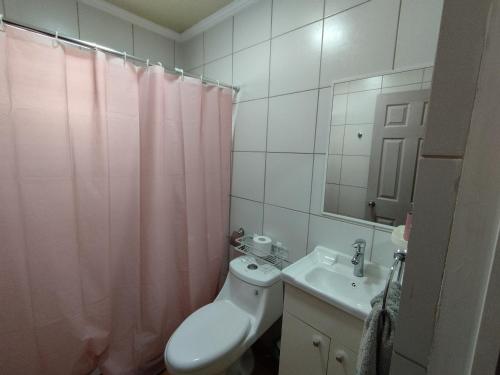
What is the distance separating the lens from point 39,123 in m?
1.04

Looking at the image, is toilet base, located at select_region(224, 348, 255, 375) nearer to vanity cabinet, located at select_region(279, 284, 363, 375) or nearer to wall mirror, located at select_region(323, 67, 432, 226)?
vanity cabinet, located at select_region(279, 284, 363, 375)

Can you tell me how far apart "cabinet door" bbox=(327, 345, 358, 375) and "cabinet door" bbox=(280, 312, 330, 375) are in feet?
0.07

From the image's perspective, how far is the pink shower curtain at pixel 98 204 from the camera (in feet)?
3.37

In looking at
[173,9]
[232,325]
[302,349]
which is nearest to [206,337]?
[232,325]

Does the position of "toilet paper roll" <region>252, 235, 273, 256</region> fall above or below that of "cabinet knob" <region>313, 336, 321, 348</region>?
above

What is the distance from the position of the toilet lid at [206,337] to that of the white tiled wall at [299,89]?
0.50 m

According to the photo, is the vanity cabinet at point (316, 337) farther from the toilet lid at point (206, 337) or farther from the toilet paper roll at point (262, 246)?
the toilet paper roll at point (262, 246)

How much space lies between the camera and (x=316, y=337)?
3.41ft

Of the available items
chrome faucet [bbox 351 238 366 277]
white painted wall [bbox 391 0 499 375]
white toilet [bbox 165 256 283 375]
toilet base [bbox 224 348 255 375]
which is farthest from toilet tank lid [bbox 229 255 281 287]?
white painted wall [bbox 391 0 499 375]

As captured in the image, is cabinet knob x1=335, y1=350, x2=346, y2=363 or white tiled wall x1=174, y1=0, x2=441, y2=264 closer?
cabinet knob x1=335, y1=350, x2=346, y2=363

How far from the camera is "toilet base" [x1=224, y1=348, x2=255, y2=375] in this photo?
1470mm

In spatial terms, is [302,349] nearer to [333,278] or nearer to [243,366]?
[333,278]

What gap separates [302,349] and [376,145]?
1.02 metres

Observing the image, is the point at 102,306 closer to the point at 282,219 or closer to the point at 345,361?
the point at 282,219
